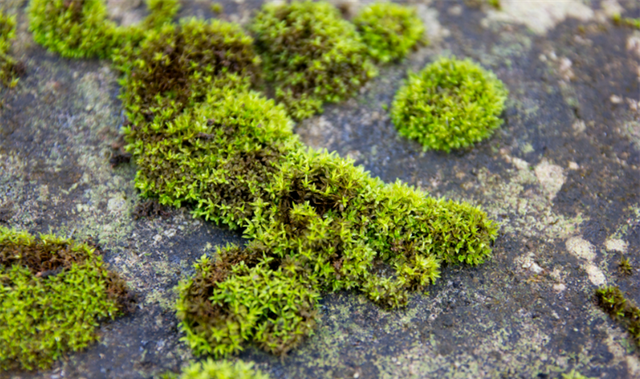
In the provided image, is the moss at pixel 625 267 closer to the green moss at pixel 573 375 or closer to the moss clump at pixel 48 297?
the green moss at pixel 573 375

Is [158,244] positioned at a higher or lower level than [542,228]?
lower

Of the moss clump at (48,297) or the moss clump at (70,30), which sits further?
the moss clump at (70,30)

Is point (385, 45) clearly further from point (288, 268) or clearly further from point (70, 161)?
point (70, 161)

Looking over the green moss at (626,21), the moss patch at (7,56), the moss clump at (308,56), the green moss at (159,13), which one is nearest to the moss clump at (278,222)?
the moss clump at (308,56)

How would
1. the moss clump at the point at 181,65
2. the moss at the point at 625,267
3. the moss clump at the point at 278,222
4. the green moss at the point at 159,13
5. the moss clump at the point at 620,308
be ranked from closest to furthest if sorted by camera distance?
the moss clump at the point at 278,222 → the moss clump at the point at 620,308 → the moss at the point at 625,267 → the moss clump at the point at 181,65 → the green moss at the point at 159,13

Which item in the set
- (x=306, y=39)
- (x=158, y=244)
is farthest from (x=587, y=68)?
(x=158, y=244)

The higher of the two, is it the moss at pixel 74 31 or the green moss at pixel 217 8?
the green moss at pixel 217 8
